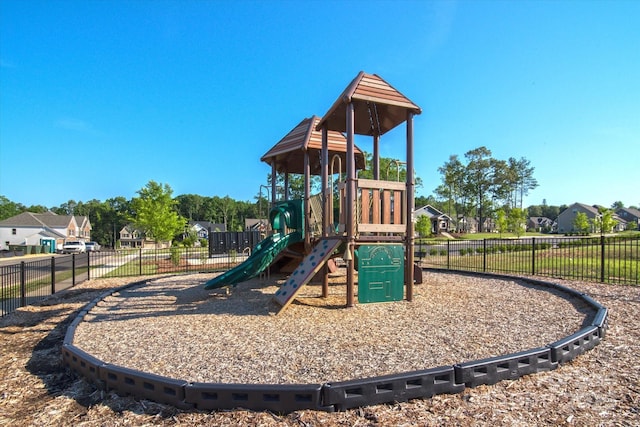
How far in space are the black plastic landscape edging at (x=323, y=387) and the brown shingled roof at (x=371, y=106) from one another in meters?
5.37

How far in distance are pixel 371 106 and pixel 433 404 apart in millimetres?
6553

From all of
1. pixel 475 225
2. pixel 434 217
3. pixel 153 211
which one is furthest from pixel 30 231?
pixel 475 225

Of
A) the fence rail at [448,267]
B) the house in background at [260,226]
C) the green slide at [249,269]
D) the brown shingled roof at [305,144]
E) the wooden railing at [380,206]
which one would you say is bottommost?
the fence rail at [448,267]

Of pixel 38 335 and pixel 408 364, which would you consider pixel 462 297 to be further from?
pixel 38 335

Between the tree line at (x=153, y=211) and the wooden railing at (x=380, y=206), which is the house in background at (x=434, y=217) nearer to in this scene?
the tree line at (x=153, y=211)

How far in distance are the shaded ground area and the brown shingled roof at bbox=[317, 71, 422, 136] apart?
5516mm

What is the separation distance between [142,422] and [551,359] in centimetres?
410

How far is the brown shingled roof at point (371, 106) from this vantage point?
23.6 feet

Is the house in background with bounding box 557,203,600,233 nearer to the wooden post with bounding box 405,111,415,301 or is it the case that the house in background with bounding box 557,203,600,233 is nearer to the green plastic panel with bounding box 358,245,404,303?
the wooden post with bounding box 405,111,415,301

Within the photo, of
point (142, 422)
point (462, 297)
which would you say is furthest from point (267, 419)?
point (462, 297)

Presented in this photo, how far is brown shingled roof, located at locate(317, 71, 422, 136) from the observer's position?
7.18 meters

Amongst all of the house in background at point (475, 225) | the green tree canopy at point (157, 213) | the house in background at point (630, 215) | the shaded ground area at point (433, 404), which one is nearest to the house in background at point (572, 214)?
the house in background at point (630, 215)

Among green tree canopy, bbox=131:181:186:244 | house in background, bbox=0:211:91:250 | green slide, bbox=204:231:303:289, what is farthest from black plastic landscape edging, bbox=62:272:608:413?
house in background, bbox=0:211:91:250

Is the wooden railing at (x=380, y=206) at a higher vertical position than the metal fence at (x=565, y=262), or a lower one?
higher
